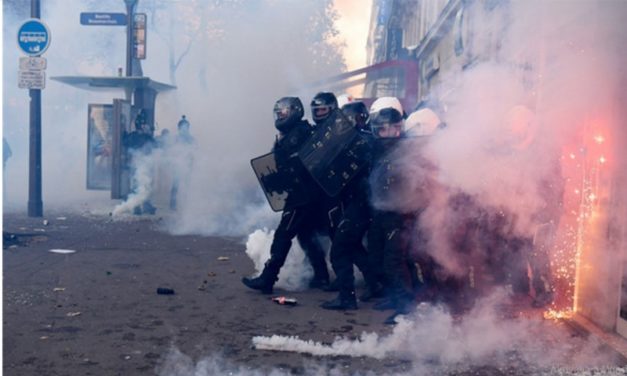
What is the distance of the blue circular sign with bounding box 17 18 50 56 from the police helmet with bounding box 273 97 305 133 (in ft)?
19.7

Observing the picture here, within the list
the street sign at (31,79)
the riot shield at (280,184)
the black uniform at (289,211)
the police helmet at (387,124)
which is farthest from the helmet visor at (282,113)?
the street sign at (31,79)

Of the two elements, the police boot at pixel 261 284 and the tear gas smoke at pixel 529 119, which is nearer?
the tear gas smoke at pixel 529 119

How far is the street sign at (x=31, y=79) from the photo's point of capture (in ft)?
35.1

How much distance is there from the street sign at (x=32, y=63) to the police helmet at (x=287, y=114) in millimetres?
6020

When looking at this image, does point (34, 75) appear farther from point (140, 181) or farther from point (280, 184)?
point (280, 184)

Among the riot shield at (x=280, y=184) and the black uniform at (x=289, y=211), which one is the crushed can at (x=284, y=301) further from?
the riot shield at (x=280, y=184)

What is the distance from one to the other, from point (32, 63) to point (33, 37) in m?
0.39

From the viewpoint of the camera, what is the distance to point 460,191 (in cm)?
538

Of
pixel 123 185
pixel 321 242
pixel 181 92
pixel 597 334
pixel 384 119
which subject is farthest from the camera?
pixel 181 92

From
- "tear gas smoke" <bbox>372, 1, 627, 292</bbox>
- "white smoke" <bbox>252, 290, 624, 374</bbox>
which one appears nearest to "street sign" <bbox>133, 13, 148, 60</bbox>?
"tear gas smoke" <bbox>372, 1, 627, 292</bbox>

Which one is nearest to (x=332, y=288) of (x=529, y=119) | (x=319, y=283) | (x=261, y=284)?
(x=319, y=283)

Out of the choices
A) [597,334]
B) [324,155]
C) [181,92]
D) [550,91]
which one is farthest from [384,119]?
[181,92]

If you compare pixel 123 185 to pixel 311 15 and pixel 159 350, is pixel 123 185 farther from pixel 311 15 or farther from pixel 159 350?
pixel 311 15

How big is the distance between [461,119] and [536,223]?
0.99 meters
